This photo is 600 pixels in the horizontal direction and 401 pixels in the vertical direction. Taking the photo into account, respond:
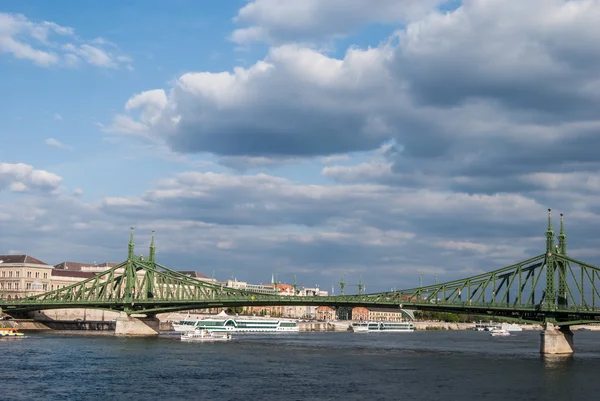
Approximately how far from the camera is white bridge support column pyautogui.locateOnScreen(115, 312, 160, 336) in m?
140

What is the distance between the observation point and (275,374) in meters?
78.7

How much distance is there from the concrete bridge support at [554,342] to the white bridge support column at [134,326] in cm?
6874

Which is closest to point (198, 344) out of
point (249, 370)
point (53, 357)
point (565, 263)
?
point (53, 357)

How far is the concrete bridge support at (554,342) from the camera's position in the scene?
108 m

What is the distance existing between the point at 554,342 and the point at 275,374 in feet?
Answer: 158

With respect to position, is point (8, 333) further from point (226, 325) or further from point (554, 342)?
point (554, 342)

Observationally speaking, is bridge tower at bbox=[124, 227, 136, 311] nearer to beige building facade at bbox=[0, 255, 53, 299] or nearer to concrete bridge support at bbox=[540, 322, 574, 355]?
beige building facade at bbox=[0, 255, 53, 299]

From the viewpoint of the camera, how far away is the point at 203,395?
62969 millimetres

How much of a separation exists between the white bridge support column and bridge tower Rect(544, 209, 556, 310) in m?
69.3

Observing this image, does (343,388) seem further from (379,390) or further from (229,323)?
(229,323)

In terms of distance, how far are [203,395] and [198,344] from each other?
208 feet

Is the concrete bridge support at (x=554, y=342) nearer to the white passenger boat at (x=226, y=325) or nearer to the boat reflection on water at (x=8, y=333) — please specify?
the white passenger boat at (x=226, y=325)

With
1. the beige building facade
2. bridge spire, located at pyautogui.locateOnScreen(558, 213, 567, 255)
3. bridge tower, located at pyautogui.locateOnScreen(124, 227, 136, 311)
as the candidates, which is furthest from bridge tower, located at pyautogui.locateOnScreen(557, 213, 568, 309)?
the beige building facade

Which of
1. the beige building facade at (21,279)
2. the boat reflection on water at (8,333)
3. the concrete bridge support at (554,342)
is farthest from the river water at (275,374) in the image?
the beige building facade at (21,279)
